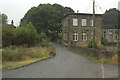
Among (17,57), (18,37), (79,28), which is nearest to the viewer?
(17,57)

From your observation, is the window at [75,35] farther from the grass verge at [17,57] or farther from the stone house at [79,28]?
the grass verge at [17,57]

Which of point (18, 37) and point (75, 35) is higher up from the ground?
point (75, 35)

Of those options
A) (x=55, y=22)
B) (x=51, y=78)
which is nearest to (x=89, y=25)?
(x=55, y=22)

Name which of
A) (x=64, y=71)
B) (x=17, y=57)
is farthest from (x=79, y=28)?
(x=64, y=71)

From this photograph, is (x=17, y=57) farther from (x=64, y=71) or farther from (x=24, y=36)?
(x=24, y=36)

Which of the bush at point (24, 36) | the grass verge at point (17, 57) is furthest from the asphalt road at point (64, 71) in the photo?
the bush at point (24, 36)

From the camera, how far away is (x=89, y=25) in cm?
3197

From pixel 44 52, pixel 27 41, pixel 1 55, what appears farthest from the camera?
pixel 27 41

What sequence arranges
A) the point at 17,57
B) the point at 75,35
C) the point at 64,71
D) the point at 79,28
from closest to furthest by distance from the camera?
1. the point at 64,71
2. the point at 17,57
3. the point at 79,28
4. the point at 75,35

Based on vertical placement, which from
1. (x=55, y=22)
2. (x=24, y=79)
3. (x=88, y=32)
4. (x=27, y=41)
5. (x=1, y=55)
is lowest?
(x=24, y=79)

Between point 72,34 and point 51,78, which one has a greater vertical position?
point 72,34

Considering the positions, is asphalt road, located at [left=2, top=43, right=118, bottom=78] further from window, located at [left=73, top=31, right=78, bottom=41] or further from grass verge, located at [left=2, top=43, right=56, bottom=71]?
window, located at [left=73, top=31, right=78, bottom=41]

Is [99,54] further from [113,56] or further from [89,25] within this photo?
[89,25]

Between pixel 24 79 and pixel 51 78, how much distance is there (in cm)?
146
